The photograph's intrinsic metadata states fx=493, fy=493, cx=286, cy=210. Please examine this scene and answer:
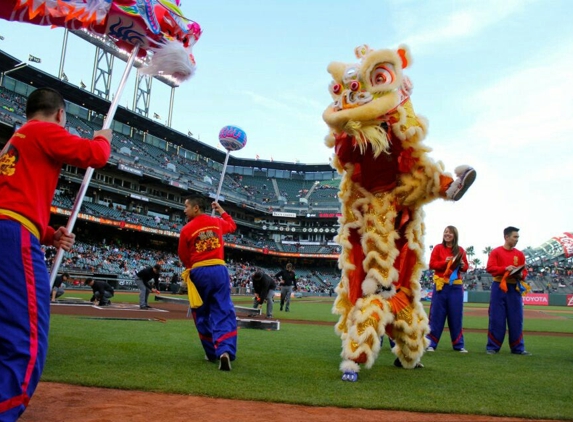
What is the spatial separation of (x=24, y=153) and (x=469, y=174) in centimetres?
406

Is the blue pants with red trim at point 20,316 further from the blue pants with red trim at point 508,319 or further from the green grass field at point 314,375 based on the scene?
the blue pants with red trim at point 508,319

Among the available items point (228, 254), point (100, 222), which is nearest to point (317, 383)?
point (100, 222)

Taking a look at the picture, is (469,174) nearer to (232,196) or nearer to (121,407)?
(121,407)

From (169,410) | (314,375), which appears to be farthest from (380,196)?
(169,410)

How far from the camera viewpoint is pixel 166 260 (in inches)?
1702

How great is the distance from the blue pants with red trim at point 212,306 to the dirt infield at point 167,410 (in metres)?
1.65

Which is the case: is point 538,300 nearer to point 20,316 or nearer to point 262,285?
point 262,285

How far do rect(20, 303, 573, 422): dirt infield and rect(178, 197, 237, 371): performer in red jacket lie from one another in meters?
1.60

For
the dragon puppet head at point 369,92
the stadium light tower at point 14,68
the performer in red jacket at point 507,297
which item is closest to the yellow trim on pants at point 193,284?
the dragon puppet head at point 369,92

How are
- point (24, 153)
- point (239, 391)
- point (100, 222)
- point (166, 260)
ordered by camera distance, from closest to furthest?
point (24, 153) → point (239, 391) → point (100, 222) → point (166, 260)

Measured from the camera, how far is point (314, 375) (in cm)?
500

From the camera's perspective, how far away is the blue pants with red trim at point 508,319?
782 centimetres

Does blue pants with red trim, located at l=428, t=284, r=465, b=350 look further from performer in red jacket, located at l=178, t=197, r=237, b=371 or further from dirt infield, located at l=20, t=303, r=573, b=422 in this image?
dirt infield, located at l=20, t=303, r=573, b=422

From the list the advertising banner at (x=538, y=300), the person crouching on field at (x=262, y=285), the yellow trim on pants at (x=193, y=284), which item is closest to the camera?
the yellow trim on pants at (x=193, y=284)
